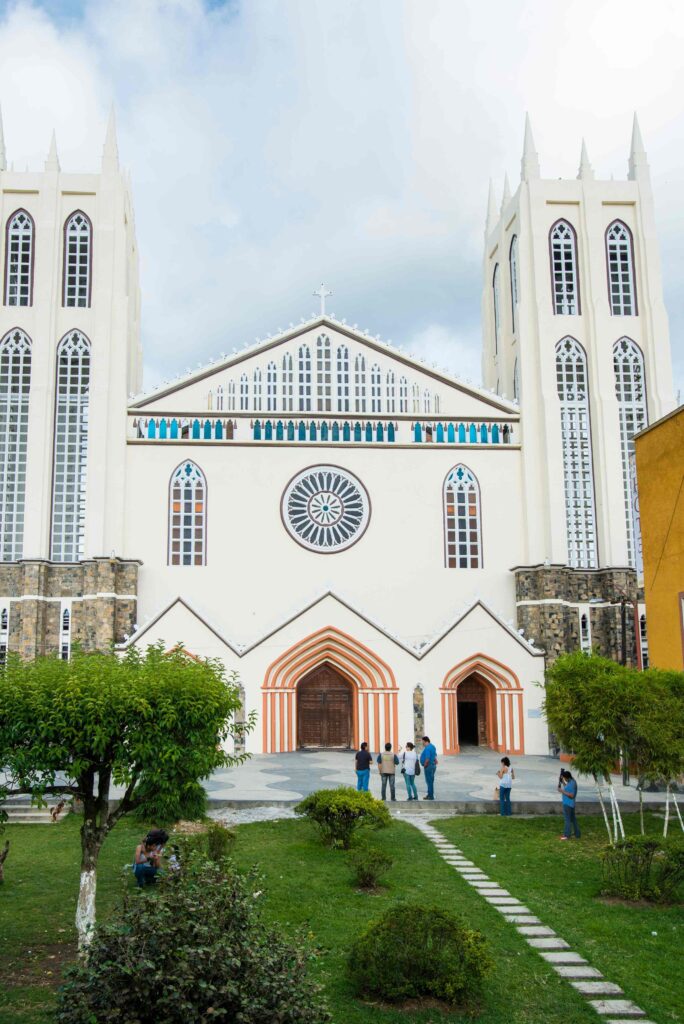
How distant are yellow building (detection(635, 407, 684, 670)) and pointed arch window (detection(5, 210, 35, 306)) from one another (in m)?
22.3

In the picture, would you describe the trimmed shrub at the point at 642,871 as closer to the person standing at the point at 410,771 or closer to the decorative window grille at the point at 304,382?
the person standing at the point at 410,771

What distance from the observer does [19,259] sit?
32.7 m

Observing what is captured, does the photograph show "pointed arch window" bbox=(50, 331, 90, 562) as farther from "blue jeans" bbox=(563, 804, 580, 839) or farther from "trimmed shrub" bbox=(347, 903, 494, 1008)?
"trimmed shrub" bbox=(347, 903, 494, 1008)

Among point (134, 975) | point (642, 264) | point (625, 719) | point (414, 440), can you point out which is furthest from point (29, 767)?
point (642, 264)

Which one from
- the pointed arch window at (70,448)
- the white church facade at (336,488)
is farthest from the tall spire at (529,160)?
the pointed arch window at (70,448)

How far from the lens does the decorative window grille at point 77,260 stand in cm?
3266

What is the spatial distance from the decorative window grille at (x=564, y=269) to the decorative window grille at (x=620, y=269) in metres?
1.28

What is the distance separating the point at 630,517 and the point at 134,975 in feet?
95.6

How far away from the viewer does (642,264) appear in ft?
113

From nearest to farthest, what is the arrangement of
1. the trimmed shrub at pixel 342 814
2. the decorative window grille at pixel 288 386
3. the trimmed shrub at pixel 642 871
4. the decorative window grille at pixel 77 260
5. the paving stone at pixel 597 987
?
the paving stone at pixel 597 987 → the trimmed shrub at pixel 642 871 → the trimmed shrub at pixel 342 814 → the decorative window grille at pixel 77 260 → the decorative window grille at pixel 288 386

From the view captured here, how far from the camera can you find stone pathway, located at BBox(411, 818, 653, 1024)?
25.1 feet

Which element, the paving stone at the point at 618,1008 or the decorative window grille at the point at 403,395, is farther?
the decorative window grille at the point at 403,395

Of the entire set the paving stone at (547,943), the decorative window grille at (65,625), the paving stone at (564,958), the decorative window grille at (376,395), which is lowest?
the paving stone at (547,943)

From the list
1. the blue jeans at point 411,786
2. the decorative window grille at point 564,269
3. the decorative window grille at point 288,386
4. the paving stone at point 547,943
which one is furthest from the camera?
the decorative window grille at point 564,269
